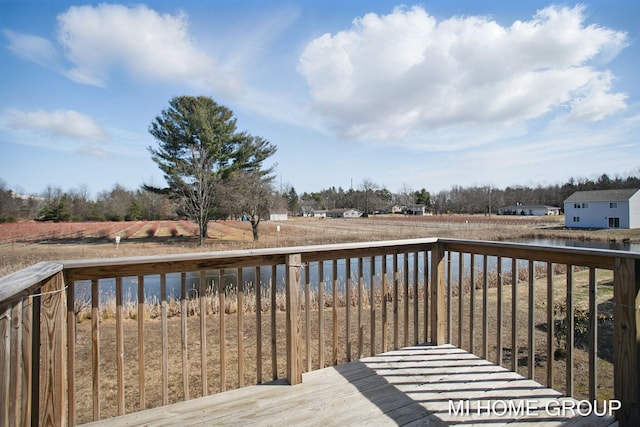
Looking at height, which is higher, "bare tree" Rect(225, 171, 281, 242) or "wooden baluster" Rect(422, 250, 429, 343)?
"bare tree" Rect(225, 171, 281, 242)

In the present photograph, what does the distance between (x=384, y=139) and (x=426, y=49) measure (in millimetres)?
15550

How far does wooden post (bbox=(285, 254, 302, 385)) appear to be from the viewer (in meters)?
2.12

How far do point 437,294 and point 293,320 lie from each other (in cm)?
137

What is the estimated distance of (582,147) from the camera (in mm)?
14680

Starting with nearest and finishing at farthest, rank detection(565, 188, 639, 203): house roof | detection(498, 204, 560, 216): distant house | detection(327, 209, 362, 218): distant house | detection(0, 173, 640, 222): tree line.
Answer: detection(0, 173, 640, 222): tree line < detection(565, 188, 639, 203): house roof < detection(498, 204, 560, 216): distant house < detection(327, 209, 362, 218): distant house

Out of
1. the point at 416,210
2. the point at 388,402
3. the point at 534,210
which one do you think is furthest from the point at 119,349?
the point at 416,210

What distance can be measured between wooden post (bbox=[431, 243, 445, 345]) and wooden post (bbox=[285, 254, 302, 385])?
130cm

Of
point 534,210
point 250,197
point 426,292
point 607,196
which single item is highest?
point 607,196

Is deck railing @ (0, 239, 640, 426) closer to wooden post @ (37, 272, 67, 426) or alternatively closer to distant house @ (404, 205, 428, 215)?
wooden post @ (37, 272, 67, 426)

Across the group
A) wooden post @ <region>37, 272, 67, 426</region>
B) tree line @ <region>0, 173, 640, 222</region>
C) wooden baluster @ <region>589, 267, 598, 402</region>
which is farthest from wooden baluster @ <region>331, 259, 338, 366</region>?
tree line @ <region>0, 173, 640, 222</region>

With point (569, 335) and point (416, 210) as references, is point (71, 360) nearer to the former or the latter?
point (569, 335)

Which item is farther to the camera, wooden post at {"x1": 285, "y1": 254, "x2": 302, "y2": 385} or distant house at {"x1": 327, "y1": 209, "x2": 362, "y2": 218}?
distant house at {"x1": 327, "y1": 209, "x2": 362, "y2": 218}

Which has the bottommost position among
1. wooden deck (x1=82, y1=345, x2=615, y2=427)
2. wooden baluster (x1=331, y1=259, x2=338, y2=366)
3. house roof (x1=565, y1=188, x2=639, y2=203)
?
wooden deck (x1=82, y1=345, x2=615, y2=427)

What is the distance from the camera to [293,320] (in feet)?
7.00
